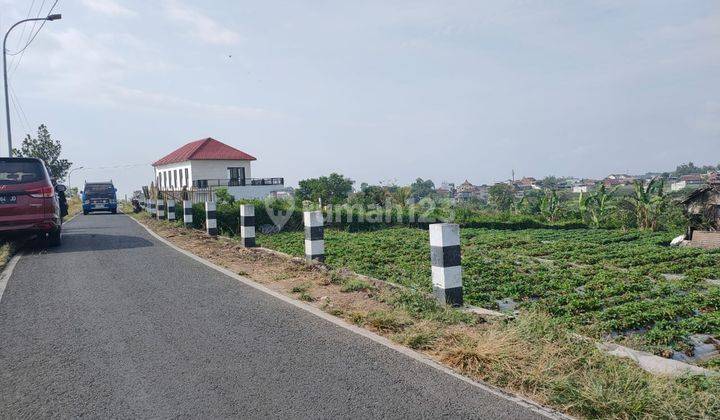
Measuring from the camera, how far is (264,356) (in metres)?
4.07

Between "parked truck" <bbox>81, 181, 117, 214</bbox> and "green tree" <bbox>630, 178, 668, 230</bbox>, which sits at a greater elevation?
"parked truck" <bbox>81, 181, 117, 214</bbox>

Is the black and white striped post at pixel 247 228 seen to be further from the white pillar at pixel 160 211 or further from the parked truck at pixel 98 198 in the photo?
the parked truck at pixel 98 198

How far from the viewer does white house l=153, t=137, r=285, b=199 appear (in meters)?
54.6

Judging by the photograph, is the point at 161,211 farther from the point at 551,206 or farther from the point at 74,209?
the point at 74,209

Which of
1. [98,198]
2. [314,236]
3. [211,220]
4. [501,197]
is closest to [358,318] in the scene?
[314,236]

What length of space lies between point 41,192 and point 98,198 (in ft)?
76.7

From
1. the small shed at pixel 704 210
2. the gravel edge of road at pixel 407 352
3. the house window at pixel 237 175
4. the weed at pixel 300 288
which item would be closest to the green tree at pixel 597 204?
the small shed at pixel 704 210

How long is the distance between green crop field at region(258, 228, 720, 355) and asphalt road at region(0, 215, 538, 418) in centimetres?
193

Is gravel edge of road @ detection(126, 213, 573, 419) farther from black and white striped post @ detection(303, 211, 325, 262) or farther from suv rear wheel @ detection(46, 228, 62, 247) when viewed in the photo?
suv rear wheel @ detection(46, 228, 62, 247)

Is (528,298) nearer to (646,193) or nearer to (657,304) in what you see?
(657,304)

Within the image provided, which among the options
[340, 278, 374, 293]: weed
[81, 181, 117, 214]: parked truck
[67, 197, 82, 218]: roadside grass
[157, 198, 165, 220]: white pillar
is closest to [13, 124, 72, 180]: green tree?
[67, 197, 82, 218]: roadside grass

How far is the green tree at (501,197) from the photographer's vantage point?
34.9 metres

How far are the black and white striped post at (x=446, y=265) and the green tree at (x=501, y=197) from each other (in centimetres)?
2924

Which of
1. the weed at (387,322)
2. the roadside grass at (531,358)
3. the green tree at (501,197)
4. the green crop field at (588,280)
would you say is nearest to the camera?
the roadside grass at (531,358)
